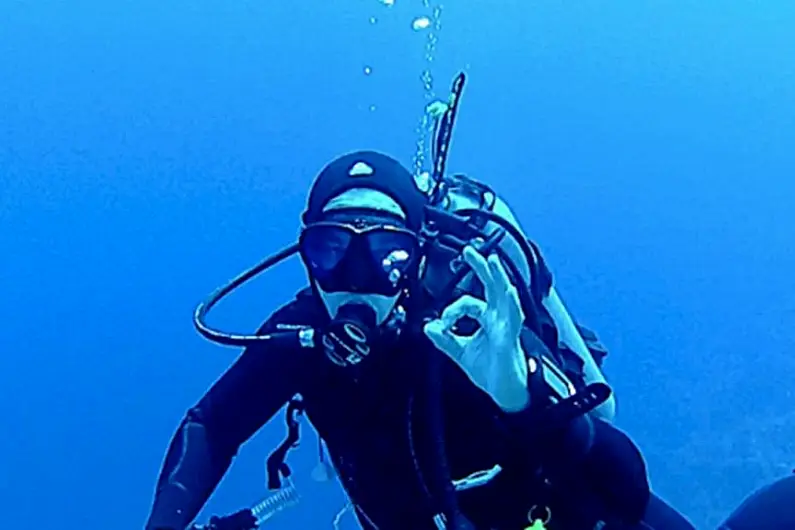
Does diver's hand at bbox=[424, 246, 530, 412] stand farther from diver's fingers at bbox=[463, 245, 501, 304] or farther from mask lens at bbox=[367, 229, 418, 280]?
mask lens at bbox=[367, 229, 418, 280]

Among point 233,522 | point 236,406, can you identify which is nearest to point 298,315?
point 236,406

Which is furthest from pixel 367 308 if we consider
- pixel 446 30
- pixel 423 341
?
pixel 446 30

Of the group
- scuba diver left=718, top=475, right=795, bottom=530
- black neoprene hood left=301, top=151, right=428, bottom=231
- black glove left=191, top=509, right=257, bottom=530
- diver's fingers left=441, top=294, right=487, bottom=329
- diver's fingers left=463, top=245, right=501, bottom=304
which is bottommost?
scuba diver left=718, top=475, right=795, bottom=530

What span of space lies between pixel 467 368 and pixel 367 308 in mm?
438

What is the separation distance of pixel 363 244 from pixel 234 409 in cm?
68

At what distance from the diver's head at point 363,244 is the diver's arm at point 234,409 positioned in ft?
1.07

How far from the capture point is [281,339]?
273 centimetres

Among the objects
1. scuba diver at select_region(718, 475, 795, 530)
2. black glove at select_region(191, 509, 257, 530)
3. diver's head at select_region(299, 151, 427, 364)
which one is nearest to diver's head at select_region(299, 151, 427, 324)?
diver's head at select_region(299, 151, 427, 364)

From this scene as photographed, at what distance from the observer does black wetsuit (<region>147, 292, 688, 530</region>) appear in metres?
2.47

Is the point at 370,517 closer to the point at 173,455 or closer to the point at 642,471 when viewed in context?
the point at 173,455

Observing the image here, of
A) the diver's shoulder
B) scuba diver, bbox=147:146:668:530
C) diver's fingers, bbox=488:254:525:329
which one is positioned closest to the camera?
diver's fingers, bbox=488:254:525:329

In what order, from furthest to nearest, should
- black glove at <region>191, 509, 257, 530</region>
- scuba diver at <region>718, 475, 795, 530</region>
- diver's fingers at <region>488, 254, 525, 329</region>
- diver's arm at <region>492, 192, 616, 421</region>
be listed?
1. diver's arm at <region>492, 192, 616, 421</region>
2. black glove at <region>191, 509, 257, 530</region>
3. diver's fingers at <region>488, 254, 525, 329</region>
4. scuba diver at <region>718, 475, 795, 530</region>

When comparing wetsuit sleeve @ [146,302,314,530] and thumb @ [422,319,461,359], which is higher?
wetsuit sleeve @ [146,302,314,530]

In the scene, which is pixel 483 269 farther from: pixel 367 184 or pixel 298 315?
pixel 298 315
